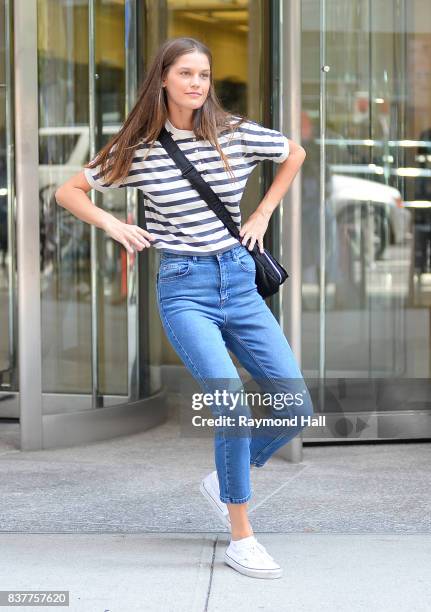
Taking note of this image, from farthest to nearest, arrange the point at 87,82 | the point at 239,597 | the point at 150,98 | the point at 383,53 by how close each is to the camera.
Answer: the point at 383,53 < the point at 87,82 < the point at 150,98 < the point at 239,597

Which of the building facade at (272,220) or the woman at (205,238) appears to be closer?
the woman at (205,238)

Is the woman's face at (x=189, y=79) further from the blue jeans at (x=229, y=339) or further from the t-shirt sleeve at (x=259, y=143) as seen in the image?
the blue jeans at (x=229, y=339)

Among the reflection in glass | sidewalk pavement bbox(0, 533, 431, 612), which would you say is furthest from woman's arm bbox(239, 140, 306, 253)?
Answer: the reflection in glass

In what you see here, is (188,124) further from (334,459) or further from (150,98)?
(334,459)

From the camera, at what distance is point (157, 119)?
357 cm

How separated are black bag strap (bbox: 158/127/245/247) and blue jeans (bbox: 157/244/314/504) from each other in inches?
4.3

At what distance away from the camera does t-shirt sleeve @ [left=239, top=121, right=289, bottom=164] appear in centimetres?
364

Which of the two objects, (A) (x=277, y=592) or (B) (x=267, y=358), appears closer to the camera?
(A) (x=277, y=592)

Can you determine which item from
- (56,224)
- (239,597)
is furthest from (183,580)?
(56,224)

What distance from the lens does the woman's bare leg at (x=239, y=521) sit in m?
3.64

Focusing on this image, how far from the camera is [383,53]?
6.84m

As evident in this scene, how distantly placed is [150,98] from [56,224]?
9.10ft

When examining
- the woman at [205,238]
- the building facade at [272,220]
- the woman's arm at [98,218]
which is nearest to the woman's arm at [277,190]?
the woman at [205,238]

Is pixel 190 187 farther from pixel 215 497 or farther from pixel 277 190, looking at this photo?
pixel 215 497
